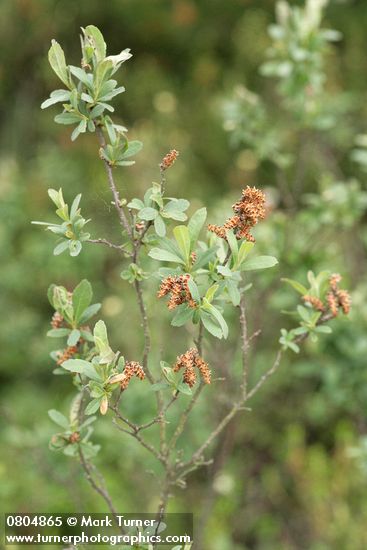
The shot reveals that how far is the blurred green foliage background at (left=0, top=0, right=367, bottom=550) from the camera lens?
2.14 metres

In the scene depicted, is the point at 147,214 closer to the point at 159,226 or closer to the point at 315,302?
the point at 159,226

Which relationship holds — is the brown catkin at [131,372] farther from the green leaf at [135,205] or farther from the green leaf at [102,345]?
the green leaf at [135,205]

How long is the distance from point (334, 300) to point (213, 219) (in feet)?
3.82

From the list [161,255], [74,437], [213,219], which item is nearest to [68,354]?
[74,437]

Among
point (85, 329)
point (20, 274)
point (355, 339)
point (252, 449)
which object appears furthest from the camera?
point (20, 274)

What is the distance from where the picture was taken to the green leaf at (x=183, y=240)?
102 cm

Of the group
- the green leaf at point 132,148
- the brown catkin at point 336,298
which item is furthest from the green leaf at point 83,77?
the brown catkin at point 336,298

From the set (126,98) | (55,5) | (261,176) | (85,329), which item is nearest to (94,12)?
(55,5)

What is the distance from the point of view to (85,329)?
120cm

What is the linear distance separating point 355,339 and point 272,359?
2.70ft

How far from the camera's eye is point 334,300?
121 cm

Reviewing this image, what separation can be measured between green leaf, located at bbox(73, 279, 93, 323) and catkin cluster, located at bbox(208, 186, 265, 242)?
0.86 feet

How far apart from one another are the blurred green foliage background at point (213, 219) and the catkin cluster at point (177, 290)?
0.23 meters

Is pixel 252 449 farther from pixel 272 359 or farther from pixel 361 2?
pixel 361 2
